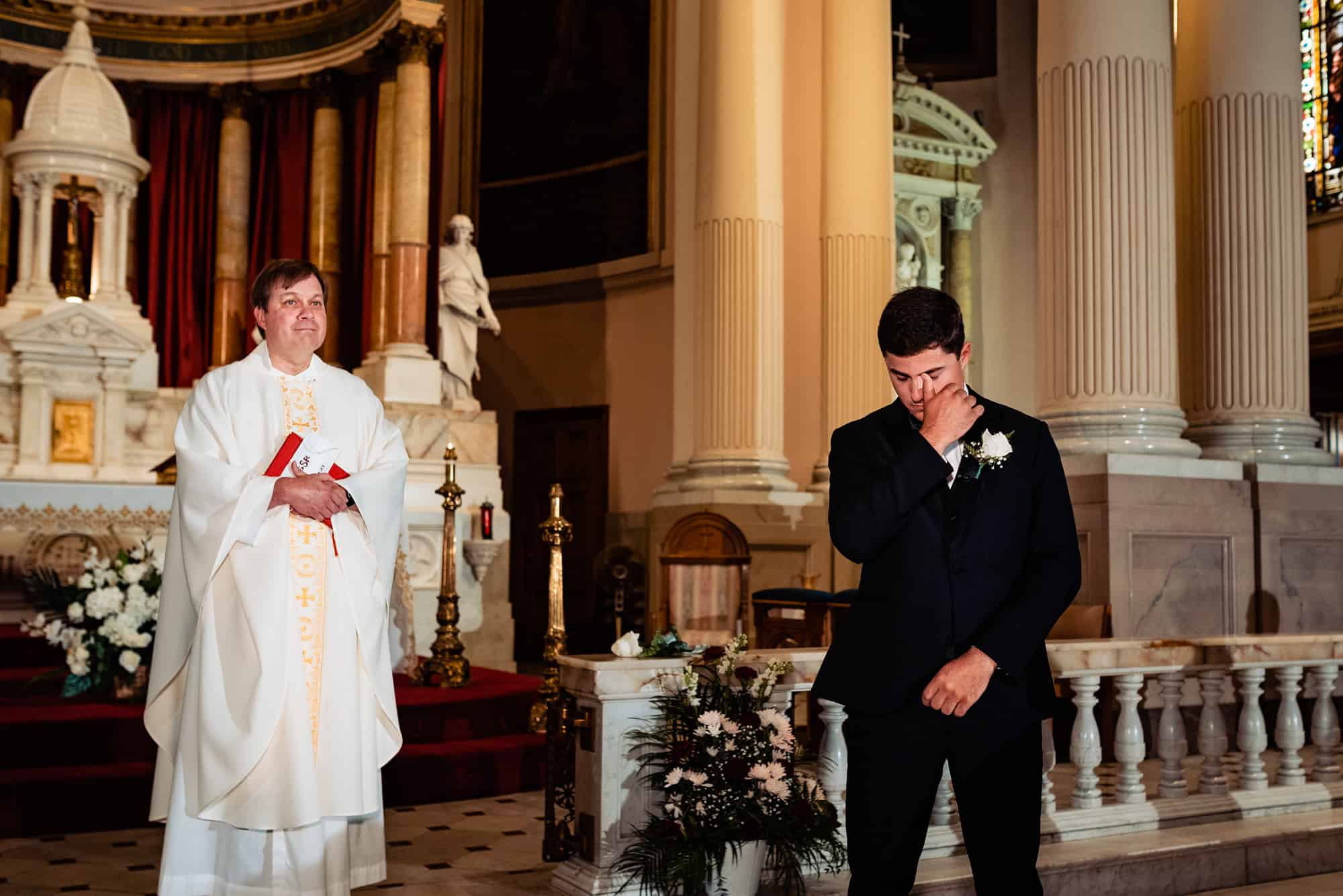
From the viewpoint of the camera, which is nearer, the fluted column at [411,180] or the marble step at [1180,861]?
the marble step at [1180,861]

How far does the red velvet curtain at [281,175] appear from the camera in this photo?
14828 mm

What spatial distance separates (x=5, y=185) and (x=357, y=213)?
11.3 ft

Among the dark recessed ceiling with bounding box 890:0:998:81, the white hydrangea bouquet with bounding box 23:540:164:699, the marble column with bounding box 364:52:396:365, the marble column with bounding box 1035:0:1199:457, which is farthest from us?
the dark recessed ceiling with bounding box 890:0:998:81

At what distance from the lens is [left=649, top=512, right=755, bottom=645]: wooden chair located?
9.27 m

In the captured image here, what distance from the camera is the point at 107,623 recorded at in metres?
6.84

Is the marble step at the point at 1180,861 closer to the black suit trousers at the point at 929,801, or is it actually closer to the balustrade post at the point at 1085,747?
the balustrade post at the point at 1085,747

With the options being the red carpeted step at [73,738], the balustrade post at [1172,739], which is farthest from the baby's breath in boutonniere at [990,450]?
the red carpeted step at [73,738]

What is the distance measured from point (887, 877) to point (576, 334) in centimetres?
1223

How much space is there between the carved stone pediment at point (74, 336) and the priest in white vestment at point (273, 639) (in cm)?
729

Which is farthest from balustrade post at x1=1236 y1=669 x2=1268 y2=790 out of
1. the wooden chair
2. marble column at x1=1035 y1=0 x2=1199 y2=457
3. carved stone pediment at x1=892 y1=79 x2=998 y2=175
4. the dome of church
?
carved stone pediment at x1=892 y1=79 x2=998 y2=175

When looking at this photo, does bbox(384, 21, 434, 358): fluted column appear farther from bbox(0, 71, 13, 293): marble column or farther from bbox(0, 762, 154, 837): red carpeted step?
bbox(0, 762, 154, 837): red carpeted step

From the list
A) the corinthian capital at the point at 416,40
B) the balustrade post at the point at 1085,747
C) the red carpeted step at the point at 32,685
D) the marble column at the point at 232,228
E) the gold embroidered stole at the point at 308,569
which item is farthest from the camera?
the marble column at the point at 232,228

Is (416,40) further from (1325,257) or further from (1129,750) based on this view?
(1325,257)

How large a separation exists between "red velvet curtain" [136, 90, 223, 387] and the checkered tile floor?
9.56 m
